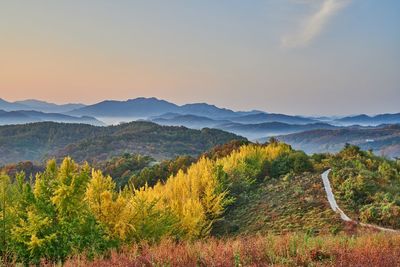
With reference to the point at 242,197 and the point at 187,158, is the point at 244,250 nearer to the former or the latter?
the point at 242,197

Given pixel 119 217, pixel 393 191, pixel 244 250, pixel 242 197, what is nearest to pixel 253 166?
pixel 242 197

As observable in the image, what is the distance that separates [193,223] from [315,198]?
12.3 meters

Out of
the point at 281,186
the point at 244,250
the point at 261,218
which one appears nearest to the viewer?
the point at 244,250

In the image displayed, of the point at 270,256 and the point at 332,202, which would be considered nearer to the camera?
the point at 270,256

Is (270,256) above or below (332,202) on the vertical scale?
above

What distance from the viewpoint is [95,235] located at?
59.2 ft

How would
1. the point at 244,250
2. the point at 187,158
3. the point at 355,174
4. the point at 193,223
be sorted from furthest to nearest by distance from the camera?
the point at 187,158, the point at 355,174, the point at 193,223, the point at 244,250

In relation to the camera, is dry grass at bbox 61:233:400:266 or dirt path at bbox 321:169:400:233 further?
dirt path at bbox 321:169:400:233

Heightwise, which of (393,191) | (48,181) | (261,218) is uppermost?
(48,181)

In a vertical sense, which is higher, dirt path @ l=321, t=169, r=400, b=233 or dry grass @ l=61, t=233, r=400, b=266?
dry grass @ l=61, t=233, r=400, b=266

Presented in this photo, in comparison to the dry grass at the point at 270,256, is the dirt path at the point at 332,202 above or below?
below

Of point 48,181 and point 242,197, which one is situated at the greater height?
point 48,181

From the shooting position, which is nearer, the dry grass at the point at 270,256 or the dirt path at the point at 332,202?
the dry grass at the point at 270,256

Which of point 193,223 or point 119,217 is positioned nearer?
point 119,217
